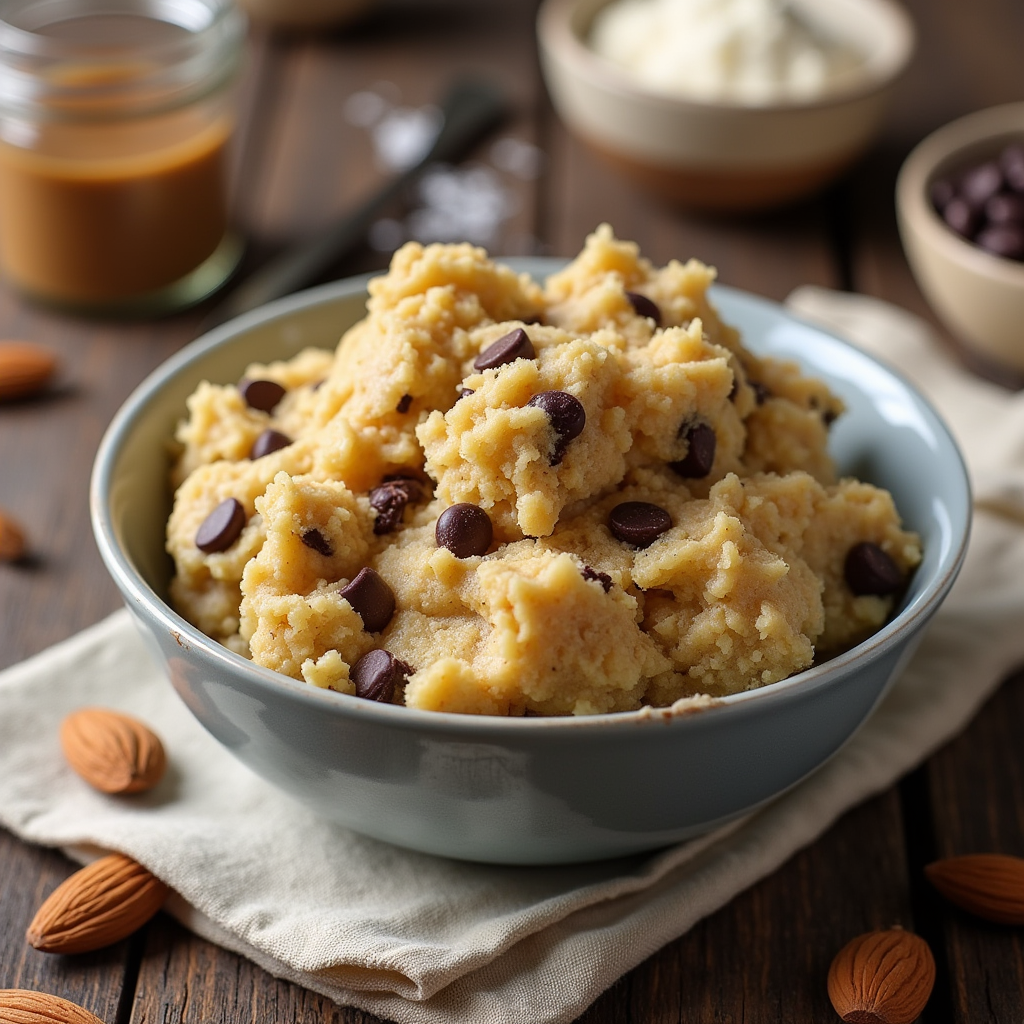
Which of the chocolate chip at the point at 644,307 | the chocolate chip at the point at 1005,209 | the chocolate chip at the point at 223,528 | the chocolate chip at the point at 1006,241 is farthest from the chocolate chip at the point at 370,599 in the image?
the chocolate chip at the point at 1005,209

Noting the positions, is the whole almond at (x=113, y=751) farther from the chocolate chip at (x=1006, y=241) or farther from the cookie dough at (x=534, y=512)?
the chocolate chip at (x=1006, y=241)

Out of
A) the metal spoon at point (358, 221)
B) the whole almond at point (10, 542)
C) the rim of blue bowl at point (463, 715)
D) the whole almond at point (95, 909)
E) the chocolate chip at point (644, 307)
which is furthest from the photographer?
the metal spoon at point (358, 221)

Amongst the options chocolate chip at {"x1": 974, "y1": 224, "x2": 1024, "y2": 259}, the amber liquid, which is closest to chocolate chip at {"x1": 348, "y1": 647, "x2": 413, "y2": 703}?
the amber liquid

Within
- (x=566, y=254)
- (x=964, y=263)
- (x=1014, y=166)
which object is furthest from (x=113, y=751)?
(x=1014, y=166)

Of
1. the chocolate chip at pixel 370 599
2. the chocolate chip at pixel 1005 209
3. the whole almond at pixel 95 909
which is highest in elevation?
the chocolate chip at pixel 370 599

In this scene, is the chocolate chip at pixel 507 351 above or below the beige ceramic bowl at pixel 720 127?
above

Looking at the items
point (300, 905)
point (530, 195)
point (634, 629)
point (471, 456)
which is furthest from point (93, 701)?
point (530, 195)

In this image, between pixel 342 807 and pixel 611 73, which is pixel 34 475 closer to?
pixel 342 807

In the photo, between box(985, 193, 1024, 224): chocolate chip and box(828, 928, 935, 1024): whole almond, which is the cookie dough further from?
box(985, 193, 1024, 224): chocolate chip
